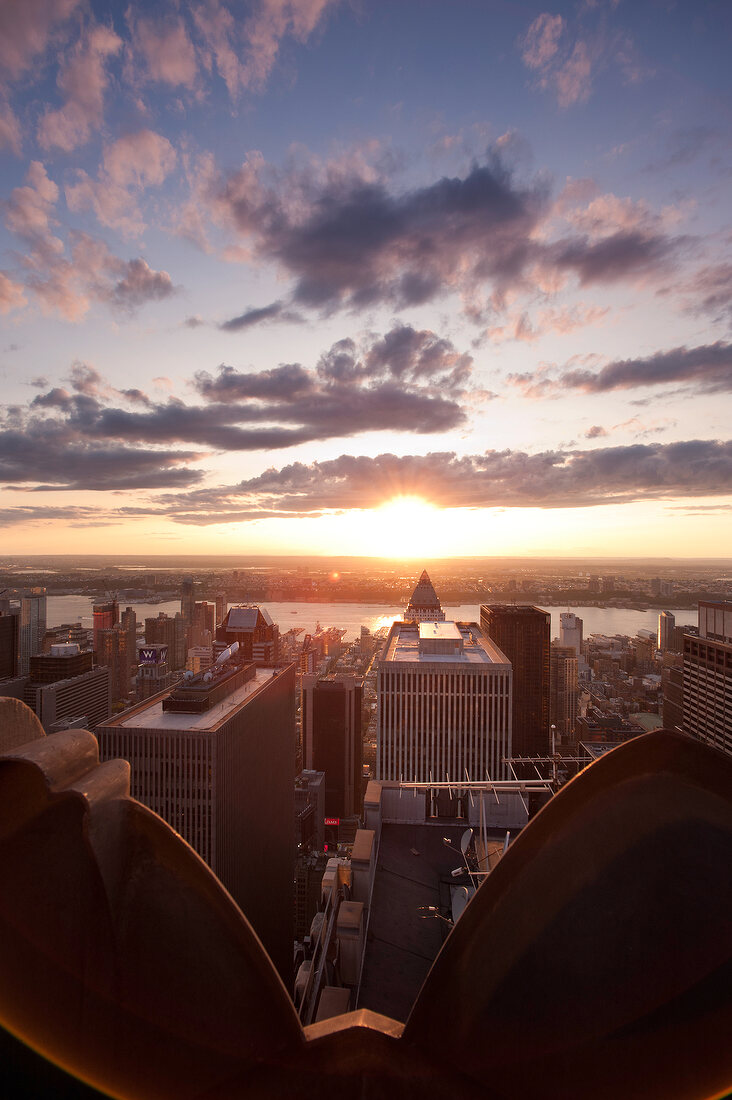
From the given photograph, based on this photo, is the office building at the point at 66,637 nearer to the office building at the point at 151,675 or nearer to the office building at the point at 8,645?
the office building at the point at 8,645

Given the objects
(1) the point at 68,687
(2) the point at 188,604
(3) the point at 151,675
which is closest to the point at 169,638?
(2) the point at 188,604

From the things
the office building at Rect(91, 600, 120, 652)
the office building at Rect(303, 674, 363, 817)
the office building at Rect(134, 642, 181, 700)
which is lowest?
the office building at Rect(303, 674, 363, 817)

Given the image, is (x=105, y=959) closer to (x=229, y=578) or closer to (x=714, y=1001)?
(x=714, y=1001)

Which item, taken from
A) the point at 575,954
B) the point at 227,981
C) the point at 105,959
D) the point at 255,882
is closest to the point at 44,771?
the point at 105,959

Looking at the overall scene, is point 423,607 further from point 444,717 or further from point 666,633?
point 444,717

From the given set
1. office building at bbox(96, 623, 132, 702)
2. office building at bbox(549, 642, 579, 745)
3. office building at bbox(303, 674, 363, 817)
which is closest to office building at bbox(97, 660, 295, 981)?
office building at bbox(303, 674, 363, 817)

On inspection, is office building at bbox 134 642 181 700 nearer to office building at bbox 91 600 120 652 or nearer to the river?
office building at bbox 91 600 120 652
